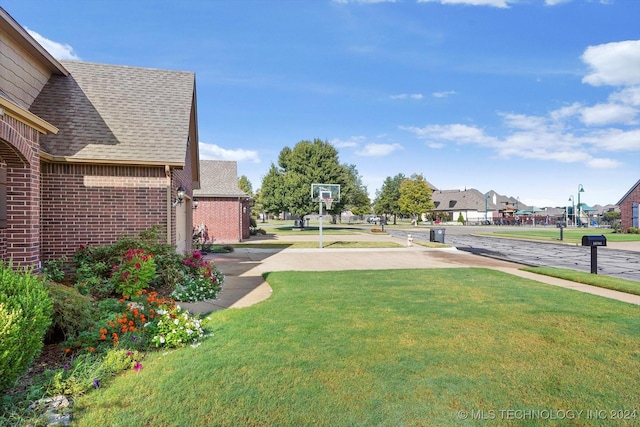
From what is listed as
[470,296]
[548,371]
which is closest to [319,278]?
[470,296]

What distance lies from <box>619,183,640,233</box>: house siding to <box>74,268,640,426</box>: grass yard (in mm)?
39754

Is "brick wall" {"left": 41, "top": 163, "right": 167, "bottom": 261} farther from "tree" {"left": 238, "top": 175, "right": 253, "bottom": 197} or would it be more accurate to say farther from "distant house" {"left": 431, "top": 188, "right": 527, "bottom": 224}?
"distant house" {"left": 431, "top": 188, "right": 527, "bottom": 224}

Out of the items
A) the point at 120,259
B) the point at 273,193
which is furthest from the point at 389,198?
the point at 120,259

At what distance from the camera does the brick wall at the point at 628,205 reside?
36.9 meters

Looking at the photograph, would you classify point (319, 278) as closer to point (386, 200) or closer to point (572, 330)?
point (572, 330)

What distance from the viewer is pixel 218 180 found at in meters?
24.6

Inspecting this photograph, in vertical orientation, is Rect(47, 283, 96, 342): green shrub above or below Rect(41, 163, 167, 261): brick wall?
below

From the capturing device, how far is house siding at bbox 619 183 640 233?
36.9 meters

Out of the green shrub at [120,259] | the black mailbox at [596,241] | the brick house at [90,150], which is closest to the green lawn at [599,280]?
the black mailbox at [596,241]

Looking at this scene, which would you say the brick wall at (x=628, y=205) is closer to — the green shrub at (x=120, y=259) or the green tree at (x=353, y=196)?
the green tree at (x=353, y=196)

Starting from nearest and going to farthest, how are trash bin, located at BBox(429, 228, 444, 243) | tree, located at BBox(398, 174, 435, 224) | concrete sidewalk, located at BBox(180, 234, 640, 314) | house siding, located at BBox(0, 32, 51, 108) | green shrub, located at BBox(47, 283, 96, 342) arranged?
green shrub, located at BBox(47, 283, 96, 342) → house siding, located at BBox(0, 32, 51, 108) → concrete sidewalk, located at BBox(180, 234, 640, 314) → trash bin, located at BBox(429, 228, 444, 243) → tree, located at BBox(398, 174, 435, 224)

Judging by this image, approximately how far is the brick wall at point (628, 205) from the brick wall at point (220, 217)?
129 feet

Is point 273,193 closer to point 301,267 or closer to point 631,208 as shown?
point 301,267

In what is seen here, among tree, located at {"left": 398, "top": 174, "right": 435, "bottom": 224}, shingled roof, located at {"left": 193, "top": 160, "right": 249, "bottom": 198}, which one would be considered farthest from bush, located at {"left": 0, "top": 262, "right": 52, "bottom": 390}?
tree, located at {"left": 398, "top": 174, "right": 435, "bottom": 224}
